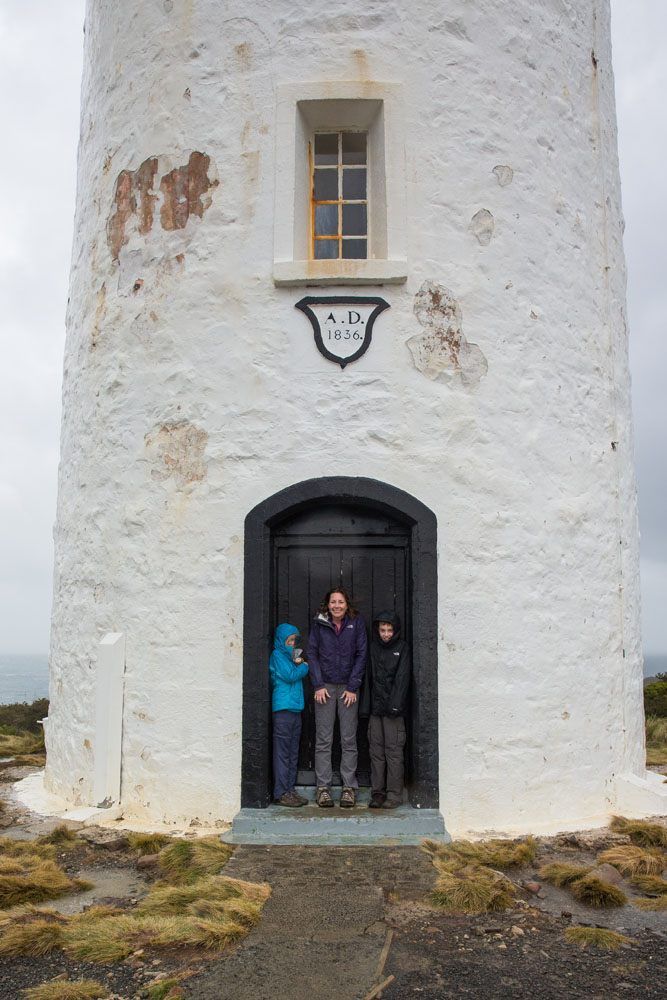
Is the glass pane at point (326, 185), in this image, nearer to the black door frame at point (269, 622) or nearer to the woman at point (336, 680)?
the black door frame at point (269, 622)

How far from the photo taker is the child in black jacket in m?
7.14

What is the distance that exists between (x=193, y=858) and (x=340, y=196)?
563 centimetres

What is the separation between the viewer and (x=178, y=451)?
7.60 metres

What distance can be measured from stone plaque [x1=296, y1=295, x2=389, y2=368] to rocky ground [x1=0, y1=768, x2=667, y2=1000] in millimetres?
3879

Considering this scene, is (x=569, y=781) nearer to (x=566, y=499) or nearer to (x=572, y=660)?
(x=572, y=660)

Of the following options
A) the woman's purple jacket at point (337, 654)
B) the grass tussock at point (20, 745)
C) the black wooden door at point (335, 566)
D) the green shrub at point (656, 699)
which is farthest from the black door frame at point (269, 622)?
the green shrub at point (656, 699)

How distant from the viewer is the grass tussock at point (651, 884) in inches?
216

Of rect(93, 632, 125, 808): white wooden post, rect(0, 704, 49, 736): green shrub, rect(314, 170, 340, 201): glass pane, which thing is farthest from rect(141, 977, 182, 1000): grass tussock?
rect(0, 704, 49, 736): green shrub

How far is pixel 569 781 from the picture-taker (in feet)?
24.1

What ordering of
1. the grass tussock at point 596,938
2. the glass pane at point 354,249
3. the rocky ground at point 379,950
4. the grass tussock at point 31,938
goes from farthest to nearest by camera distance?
the glass pane at point 354,249
the grass tussock at point 596,938
the grass tussock at point 31,938
the rocky ground at point 379,950

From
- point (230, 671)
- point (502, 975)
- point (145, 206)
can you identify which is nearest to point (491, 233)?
point (145, 206)

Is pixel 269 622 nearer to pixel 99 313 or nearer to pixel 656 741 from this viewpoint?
pixel 99 313

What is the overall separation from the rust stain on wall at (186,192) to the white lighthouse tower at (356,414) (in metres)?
0.03

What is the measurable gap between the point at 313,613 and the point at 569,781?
2.49 m
